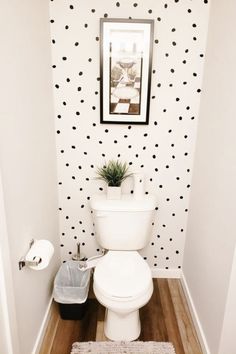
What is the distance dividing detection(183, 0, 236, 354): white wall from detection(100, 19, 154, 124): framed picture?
38cm

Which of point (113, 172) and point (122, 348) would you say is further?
point (113, 172)

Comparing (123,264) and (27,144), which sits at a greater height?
(27,144)

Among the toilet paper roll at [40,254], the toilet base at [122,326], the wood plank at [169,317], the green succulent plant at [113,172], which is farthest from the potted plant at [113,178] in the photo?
the wood plank at [169,317]

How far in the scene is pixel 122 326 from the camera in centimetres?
169

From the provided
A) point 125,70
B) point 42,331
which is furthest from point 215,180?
point 42,331

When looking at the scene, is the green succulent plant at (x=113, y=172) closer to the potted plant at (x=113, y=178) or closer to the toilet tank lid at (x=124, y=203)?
the potted plant at (x=113, y=178)

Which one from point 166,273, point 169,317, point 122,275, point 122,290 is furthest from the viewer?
point 166,273

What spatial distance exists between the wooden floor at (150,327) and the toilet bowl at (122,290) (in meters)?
0.11

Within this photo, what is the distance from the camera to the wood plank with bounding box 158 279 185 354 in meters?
1.70

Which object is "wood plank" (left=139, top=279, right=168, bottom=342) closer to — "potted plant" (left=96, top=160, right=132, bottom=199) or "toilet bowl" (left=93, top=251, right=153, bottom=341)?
"toilet bowl" (left=93, top=251, right=153, bottom=341)

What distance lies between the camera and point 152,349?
1.66m

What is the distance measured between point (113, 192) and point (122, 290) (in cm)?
64

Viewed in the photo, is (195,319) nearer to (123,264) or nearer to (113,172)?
(123,264)

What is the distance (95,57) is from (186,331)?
1.86 metres
